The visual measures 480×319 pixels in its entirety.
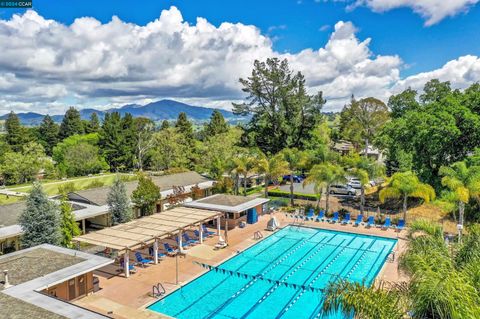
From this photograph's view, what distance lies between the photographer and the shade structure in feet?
61.6

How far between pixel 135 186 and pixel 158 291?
19022 millimetres

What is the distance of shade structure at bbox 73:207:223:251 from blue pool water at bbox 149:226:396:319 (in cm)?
336

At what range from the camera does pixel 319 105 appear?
153 feet

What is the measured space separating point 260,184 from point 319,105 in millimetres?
12801

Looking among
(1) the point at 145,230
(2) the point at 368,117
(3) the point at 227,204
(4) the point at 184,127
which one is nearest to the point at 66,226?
(1) the point at 145,230

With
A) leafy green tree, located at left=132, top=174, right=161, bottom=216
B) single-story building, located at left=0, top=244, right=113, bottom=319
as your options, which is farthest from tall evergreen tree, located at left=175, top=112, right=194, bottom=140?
single-story building, located at left=0, top=244, right=113, bottom=319

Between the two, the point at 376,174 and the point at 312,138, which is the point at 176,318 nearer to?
the point at 376,174

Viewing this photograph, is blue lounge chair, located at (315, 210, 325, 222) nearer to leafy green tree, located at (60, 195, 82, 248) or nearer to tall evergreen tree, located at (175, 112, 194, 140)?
leafy green tree, located at (60, 195, 82, 248)

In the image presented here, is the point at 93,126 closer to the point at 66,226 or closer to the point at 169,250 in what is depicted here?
the point at 66,226

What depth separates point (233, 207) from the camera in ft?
91.2

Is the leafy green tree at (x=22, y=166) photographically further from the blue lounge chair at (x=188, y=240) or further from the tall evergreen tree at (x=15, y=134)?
the blue lounge chair at (x=188, y=240)

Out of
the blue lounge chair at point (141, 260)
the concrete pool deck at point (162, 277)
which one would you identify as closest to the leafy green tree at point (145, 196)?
the concrete pool deck at point (162, 277)

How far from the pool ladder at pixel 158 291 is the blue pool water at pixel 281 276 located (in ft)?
1.16

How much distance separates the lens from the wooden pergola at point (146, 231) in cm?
1875
